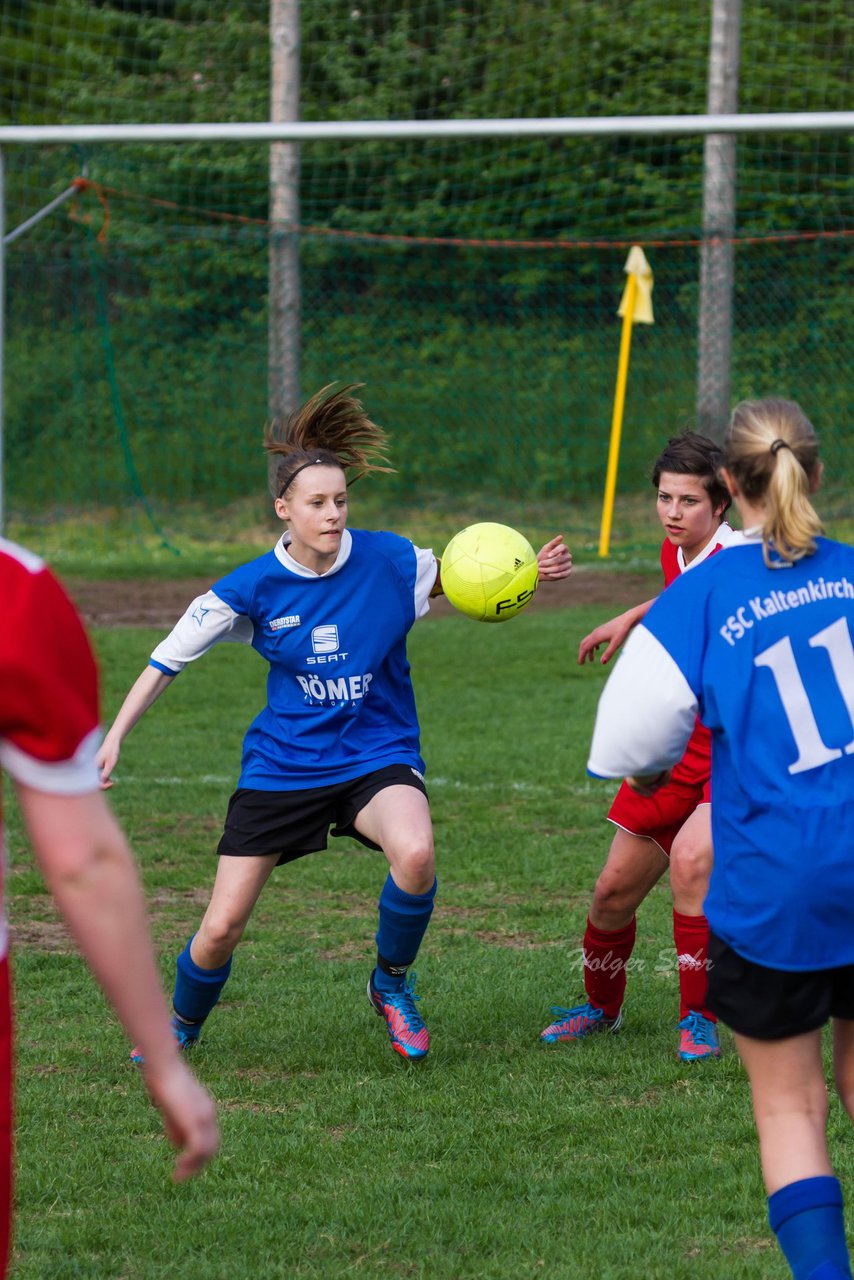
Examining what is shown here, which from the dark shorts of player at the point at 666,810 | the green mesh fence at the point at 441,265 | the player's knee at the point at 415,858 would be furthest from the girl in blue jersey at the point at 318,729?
the green mesh fence at the point at 441,265

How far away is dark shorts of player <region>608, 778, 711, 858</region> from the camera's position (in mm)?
4195

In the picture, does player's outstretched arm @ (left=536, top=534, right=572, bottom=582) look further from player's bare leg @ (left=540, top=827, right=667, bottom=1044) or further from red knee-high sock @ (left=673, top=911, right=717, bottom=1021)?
red knee-high sock @ (left=673, top=911, right=717, bottom=1021)

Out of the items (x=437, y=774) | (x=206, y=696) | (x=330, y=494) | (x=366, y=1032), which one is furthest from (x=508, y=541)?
(x=206, y=696)

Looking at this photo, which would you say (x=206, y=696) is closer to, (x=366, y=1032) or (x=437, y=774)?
(x=437, y=774)

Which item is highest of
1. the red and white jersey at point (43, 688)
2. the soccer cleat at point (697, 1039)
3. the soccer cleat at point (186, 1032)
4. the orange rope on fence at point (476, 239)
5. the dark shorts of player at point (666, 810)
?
the orange rope on fence at point (476, 239)

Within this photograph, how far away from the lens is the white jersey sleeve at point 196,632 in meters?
4.26

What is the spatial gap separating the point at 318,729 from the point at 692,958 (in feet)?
4.00

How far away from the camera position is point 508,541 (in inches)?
176

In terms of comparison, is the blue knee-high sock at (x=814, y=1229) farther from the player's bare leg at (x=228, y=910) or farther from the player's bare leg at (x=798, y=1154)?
the player's bare leg at (x=228, y=910)

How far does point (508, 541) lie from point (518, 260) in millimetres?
12465

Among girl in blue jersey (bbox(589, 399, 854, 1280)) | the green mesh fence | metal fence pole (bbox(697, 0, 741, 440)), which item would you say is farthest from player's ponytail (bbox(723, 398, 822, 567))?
the green mesh fence

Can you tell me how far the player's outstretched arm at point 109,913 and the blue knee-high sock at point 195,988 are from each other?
2.50m

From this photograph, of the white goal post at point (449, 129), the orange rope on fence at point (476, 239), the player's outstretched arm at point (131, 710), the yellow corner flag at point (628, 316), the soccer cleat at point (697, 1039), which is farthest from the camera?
the yellow corner flag at point (628, 316)

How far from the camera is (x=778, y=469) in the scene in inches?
100
